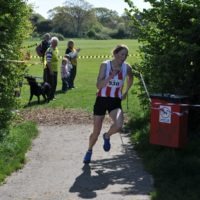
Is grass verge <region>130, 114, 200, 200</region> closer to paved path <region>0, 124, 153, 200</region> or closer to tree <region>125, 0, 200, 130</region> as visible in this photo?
paved path <region>0, 124, 153, 200</region>

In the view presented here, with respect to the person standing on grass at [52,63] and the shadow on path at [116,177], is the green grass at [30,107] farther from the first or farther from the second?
the shadow on path at [116,177]

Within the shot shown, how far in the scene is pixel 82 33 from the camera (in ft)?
458

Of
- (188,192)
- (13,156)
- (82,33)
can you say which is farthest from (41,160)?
(82,33)

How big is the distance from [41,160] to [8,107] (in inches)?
59.7

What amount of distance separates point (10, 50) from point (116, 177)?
123 inches

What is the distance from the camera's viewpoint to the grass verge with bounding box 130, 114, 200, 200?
22.4 ft

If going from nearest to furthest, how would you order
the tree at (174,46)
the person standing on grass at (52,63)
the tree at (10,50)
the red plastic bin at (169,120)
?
1. the red plastic bin at (169,120)
2. the tree at (174,46)
3. the tree at (10,50)
4. the person standing on grass at (52,63)

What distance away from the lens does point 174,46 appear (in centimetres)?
958

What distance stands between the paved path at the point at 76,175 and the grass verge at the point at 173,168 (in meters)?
0.15

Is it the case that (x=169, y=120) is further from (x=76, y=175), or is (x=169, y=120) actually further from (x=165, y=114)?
(x=76, y=175)

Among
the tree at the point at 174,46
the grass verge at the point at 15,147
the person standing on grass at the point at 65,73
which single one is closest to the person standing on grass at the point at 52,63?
the person standing on grass at the point at 65,73

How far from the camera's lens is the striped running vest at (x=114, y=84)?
8.52 metres

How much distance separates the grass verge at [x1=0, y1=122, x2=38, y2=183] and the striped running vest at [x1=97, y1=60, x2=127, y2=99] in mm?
1688

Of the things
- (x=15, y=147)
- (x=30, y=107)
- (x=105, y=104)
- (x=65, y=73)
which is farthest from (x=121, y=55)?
(x=65, y=73)
